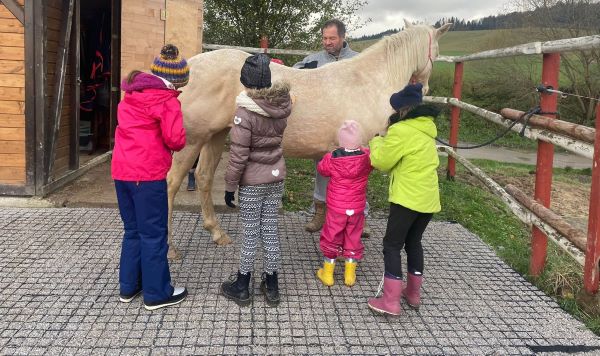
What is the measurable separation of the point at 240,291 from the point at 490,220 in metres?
3.51

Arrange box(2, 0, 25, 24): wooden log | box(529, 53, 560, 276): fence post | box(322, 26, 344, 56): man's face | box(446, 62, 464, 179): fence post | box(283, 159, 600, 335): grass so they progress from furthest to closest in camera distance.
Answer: box(446, 62, 464, 179): fence post < box(2, 0, 25, 24): wooden log < box(322, 26, 344, 56): man's face < box(529, 53, 560, 276): fence post < box(283, 159, 600, 335): grass

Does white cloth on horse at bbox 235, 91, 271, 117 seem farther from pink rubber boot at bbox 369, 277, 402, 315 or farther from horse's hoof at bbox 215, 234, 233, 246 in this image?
horse's hoof at bbox 215, 234, 233, 246

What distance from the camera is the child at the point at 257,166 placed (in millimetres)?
3045

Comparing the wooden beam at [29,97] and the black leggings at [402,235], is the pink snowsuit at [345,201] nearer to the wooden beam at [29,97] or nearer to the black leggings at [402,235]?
the black leggings at [402,235]

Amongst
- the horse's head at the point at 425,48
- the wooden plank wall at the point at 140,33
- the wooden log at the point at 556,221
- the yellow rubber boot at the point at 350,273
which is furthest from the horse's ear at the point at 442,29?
the wooden plank wall at the point at 140,33

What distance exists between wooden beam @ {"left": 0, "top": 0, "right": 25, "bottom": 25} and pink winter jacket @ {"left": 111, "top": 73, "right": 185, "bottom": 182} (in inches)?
116

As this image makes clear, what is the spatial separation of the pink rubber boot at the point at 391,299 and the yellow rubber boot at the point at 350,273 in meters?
0.44

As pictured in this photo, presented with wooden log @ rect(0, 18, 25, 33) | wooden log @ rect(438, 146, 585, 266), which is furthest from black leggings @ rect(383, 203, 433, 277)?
wooden log @ rect(0, 18, 25, 33)

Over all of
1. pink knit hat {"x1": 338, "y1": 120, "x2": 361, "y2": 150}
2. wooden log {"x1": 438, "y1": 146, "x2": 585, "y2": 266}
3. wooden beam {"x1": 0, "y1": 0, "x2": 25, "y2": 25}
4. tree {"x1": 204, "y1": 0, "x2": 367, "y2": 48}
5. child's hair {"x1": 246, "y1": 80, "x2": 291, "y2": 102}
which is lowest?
wooden log {"x1": 438, "y1": 146, "x2": 585, "y2": 266}

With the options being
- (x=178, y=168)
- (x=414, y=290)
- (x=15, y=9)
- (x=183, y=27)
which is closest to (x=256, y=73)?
(x=178, y=168)

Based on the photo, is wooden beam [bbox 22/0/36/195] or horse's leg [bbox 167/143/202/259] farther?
wooden beam [bbox 22/0/36/195]

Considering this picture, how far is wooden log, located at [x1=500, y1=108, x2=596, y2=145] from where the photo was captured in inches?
124

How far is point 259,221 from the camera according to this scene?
327cm

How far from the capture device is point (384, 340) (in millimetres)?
2881
